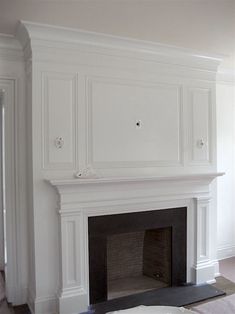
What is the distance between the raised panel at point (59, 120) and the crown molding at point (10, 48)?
0.42 meters

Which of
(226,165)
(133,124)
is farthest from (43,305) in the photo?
(226,165)

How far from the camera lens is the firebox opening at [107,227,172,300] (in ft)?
11.1

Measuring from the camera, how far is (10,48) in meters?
2.86

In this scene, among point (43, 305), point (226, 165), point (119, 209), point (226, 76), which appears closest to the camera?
point (43, 305)

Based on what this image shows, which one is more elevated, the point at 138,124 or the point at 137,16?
the point at 137,16

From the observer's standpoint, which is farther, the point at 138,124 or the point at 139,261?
the point at 139,261

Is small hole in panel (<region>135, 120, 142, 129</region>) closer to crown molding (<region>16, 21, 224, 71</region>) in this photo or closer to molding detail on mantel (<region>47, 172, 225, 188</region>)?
molding detail on mantel (<region>47, 172, 225, 188</region>)

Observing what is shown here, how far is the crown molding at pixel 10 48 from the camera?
2799mm

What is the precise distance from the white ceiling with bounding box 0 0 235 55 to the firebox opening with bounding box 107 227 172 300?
2042 millimetres

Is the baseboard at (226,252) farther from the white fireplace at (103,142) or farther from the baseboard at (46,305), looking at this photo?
the baseboard at (46,305)

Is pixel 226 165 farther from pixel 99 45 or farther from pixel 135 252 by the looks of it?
pixel 99 45

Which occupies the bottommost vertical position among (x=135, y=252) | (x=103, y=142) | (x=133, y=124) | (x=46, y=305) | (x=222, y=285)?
(x=222, y=285)

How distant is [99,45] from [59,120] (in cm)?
81

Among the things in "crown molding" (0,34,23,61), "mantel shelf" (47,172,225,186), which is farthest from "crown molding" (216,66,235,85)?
"crown molding" (0,34,23,61)
